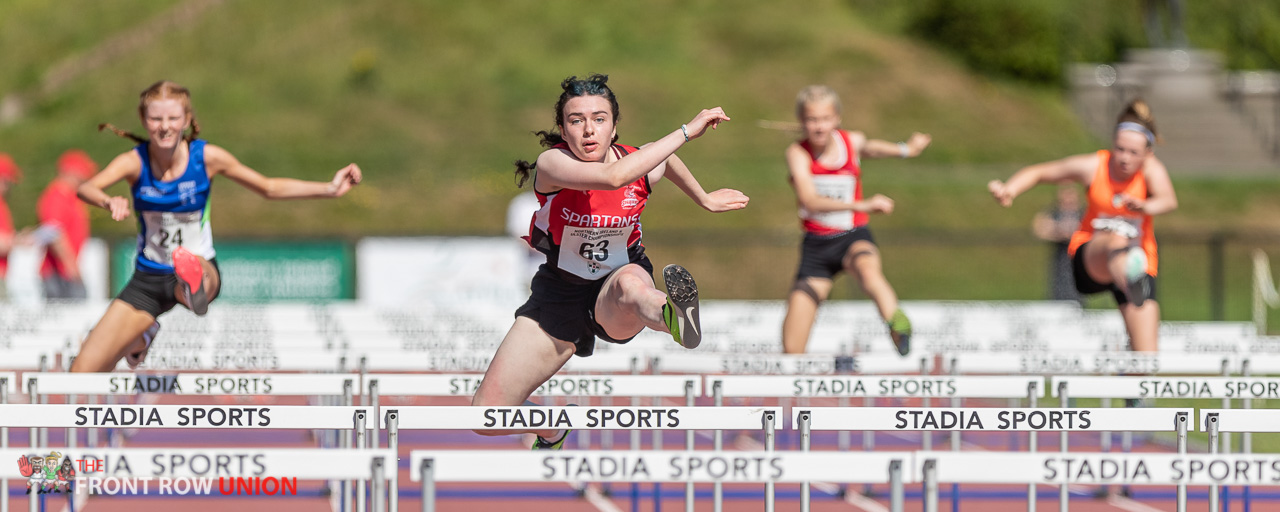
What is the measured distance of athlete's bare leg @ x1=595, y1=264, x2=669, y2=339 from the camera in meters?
5.38

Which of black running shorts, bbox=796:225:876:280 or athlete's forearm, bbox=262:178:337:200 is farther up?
athlete's forearm, bbox=262:178:337:200

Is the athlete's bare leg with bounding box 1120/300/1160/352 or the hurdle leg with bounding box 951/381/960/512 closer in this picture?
the hurdle leg with bounding box 951/381/960/512

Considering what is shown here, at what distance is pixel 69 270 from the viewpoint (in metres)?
14.6

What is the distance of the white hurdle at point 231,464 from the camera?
13.1 feet

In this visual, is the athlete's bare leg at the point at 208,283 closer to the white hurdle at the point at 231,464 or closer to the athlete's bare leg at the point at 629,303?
the athlete's bare leg at the point at 629,303

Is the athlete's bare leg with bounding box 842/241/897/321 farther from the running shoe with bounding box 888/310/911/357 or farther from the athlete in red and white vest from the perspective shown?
the running shoe with bounding box 888/310/911/357

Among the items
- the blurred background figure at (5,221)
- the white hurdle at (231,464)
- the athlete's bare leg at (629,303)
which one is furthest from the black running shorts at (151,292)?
the blurred background figure at (5,221)

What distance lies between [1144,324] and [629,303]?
3642mm

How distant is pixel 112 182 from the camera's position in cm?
691

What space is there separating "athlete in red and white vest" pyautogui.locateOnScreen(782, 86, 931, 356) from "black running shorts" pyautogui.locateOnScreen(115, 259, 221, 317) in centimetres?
331

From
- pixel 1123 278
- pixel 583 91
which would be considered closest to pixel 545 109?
pixel 1123 278

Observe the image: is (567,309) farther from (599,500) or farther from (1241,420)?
(1241,420)

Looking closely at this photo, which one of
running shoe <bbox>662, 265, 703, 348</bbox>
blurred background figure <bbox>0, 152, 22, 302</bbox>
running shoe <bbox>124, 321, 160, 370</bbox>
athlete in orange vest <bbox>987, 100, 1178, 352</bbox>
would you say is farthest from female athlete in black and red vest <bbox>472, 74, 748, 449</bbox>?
blurred background figure <bbox>0, 152, 22, 302</bbox>

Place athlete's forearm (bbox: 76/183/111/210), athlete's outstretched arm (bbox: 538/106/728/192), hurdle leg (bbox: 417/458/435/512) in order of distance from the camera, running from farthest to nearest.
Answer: athlete's forearm (bbox: 76/183/111/210) < athlete's outstretched arm (bbox: 538/106/728/192) < hurdle leg (bbox: 417/458/435/512)
